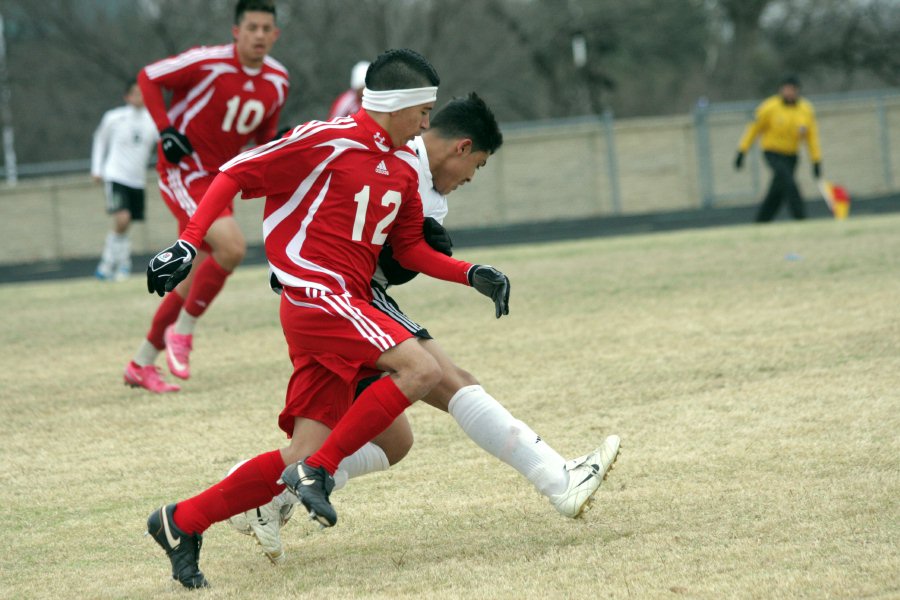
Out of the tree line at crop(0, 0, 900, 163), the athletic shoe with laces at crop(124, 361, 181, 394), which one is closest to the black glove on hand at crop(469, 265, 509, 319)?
the athletic shoe with laces at crop(124, 361, 181, 394)

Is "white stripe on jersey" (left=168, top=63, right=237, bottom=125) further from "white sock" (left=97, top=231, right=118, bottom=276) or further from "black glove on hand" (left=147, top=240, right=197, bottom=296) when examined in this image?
"white sock" (left=97, top=231, right=118, bottom=276)

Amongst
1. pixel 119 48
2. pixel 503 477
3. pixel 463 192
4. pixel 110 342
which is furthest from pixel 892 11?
pixel 503 477

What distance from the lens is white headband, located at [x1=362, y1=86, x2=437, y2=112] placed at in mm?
4145

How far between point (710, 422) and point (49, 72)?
28.2 metres

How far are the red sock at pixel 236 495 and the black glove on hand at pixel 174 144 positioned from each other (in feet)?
12.2

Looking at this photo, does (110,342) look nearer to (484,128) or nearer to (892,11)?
(484,128)

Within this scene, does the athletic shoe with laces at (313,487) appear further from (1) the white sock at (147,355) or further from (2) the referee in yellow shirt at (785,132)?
(2) the referee in yellow shirt at (785,132)

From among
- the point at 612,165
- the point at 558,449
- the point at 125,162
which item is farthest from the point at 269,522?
the point at 612,165

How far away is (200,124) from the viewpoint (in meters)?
7.56

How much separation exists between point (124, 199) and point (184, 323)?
7.49m

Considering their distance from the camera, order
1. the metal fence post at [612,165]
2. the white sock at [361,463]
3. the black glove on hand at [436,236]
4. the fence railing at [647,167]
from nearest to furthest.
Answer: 1. the white sock at [361,463]
2. the black glove on hand at [436,236]
3. the fence railing at [647,167]
4. the metal fence post at [612,165]

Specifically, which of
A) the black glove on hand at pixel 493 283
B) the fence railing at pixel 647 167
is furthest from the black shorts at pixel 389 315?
the fence railing at pixel 647 167

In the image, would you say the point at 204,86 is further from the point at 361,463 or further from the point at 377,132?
the point at 361,463

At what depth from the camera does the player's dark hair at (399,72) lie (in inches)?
163
